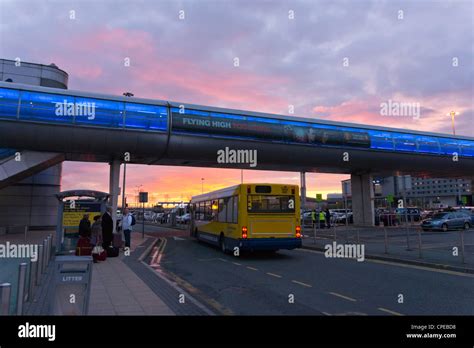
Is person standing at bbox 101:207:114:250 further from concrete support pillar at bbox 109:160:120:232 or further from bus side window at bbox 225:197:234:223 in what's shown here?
concrete support pillar at bbox 109:160:120:232

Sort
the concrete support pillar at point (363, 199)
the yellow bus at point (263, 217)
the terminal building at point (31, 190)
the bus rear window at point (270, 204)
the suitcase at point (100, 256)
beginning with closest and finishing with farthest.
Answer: the suitcase at point (100, 256)
the yellow bus at point (263, 217)
the bus rear window at point (270, 204)
the terminal building at point (31, 190)
the concrete support pillar at point (363, 199)

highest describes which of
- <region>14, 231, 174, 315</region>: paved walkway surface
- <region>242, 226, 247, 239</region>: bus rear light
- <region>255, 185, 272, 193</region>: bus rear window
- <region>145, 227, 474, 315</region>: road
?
<region>255, 185, 272, 193</region>: bus rear window

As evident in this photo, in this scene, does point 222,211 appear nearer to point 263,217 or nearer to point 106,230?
point 263,217

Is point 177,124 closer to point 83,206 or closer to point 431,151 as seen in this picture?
point 83,206

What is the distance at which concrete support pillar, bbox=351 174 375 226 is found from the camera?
38812 millimetres

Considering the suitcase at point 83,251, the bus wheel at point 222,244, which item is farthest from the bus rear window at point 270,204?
the suitcase at point 83,251

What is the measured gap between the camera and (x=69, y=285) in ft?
19.1

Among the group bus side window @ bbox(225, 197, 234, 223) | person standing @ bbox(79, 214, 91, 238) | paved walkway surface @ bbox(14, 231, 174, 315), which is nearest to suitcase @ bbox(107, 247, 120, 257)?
person standing @ bbox(79, 214, 91, 238)

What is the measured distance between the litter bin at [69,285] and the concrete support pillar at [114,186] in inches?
661

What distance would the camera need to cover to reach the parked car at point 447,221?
29547 mm

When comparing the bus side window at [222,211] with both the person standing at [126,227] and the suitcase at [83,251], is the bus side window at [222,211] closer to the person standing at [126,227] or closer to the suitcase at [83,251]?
the person standing at [126,227]

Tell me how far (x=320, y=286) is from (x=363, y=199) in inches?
1250

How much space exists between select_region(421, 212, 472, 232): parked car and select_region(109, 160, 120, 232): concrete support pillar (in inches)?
898

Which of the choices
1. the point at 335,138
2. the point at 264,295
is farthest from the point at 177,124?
the point at 264,295
